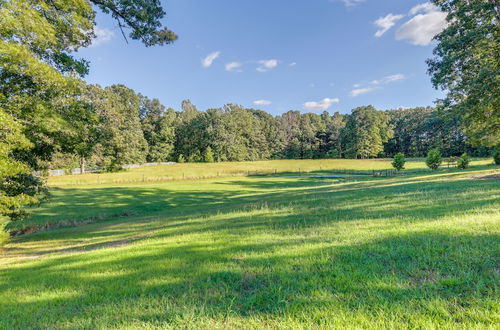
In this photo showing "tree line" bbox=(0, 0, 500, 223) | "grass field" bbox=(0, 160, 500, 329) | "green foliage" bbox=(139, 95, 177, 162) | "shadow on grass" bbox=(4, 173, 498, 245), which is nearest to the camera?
"grass field" bbox=(0, 160, 500, 329)

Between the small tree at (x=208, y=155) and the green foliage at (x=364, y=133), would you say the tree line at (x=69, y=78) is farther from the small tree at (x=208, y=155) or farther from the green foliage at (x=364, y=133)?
the green foliage at (x=364, y=133)

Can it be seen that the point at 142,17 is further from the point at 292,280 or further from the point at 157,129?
the point at 157,129

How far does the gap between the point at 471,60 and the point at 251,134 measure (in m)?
83.2

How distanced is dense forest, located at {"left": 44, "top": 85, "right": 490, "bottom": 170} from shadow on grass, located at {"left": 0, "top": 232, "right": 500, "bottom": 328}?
58.4m

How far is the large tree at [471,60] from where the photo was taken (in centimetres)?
1435

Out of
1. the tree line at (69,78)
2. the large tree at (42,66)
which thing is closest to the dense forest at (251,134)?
the tree line at (69,78)

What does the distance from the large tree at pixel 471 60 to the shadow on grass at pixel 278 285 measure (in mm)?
15288

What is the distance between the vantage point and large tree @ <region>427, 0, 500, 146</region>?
14352mm

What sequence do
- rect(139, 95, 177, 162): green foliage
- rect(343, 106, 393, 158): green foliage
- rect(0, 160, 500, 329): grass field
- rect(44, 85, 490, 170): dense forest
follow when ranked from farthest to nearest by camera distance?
1. rect(343, 106, 393, 158): green foliage
2. rect(139, 95, 177, 162): green foliage
3. rect(44, 85, 490, 170): dense forest
4. rect(0, 160, 500, 329): grass field

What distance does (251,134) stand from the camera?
97688mm

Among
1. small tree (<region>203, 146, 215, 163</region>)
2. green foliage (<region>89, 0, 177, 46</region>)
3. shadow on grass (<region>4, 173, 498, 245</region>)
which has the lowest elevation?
shadow on grass (<region>4, 173, 498, 245</region>)

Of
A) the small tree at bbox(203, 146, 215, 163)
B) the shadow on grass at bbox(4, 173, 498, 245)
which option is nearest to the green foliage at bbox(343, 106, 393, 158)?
the small tree at bbox(203, 146, 215, 163)

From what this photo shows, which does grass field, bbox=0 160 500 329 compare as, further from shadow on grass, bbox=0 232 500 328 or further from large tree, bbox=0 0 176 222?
large tree, bbox=0 0 176 222

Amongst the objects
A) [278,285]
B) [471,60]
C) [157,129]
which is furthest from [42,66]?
[157,129]
